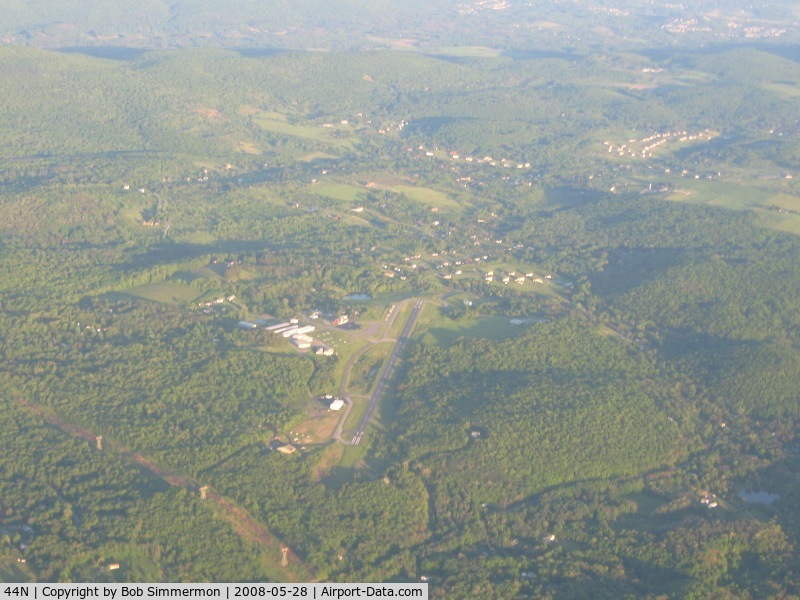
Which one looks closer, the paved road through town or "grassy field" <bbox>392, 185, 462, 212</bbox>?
the paved road through town

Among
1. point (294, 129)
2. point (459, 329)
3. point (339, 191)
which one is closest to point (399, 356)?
point (459, 329)

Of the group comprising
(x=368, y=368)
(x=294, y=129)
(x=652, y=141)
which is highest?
(x=368, y=368)

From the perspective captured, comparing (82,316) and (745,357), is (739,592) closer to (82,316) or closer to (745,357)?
(745,357)

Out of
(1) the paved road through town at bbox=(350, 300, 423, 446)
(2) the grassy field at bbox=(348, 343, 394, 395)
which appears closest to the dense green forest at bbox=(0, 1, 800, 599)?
(2) the grassy field at bbox=(348, 343, 394, 395)

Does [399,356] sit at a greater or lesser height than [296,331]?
lesser

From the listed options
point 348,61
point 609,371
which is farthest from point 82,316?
point 348,61

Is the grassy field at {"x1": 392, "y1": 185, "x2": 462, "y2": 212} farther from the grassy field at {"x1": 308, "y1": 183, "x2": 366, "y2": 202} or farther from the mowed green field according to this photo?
the mowed green field

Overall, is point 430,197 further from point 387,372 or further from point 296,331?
point 387,372
